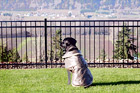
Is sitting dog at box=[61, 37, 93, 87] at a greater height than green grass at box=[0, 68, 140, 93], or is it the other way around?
sitting dog at box=[61, 37, 93, 87]

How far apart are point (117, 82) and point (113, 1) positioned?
193 meters

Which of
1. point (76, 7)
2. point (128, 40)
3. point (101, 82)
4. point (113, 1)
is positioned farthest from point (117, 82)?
point (113, 1)

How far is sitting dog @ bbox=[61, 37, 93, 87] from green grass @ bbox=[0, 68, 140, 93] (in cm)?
16

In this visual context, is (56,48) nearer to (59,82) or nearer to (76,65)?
(59,82)

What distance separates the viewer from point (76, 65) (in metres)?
6.94

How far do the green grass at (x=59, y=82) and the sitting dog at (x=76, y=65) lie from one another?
0.16m

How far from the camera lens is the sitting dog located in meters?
6.92

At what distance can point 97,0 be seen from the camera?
19450 centimetres

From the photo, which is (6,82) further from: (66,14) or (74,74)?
(66,14)

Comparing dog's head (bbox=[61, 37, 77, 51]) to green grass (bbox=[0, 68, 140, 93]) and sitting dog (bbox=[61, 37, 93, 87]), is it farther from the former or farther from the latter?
green grass (bbox=[0, 68, 140, 93])

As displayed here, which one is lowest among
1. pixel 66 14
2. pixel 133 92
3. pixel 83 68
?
pixel 133 92

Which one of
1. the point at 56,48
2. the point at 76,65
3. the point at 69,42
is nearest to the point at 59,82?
the point at 76,65

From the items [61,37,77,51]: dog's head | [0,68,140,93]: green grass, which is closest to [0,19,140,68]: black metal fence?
[0,68,140,93]: green grass

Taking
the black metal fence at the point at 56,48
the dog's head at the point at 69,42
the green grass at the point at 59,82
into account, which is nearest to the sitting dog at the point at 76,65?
the dog's head at the point at 69,42
